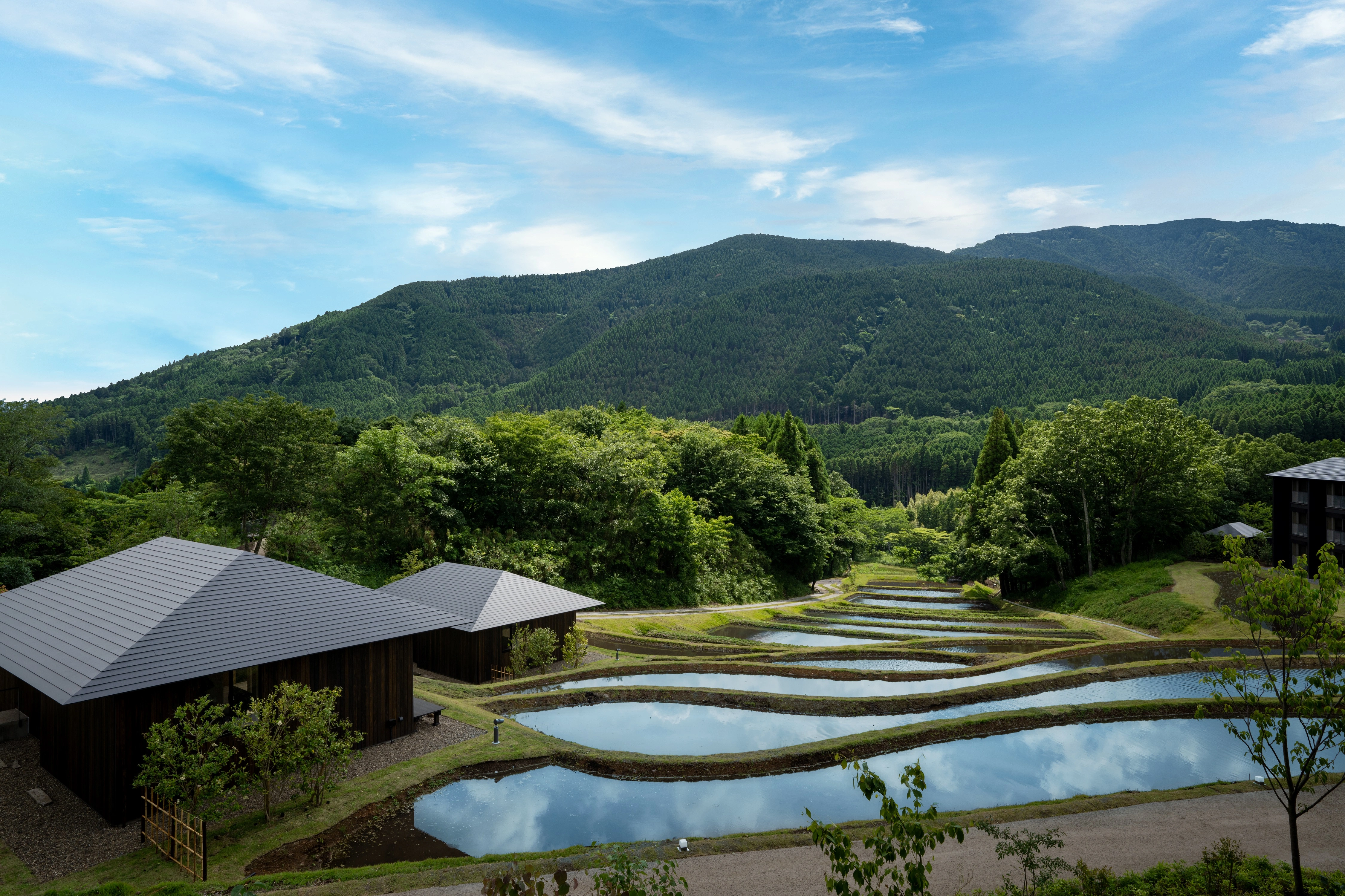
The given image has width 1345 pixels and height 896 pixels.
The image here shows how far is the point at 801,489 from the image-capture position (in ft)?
172

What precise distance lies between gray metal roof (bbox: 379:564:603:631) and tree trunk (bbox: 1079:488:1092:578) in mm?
29434

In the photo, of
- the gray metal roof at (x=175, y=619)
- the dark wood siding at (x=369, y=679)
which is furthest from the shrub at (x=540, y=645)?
the dark wood siding at (x=369, y=679)

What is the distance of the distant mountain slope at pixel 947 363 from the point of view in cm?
15775

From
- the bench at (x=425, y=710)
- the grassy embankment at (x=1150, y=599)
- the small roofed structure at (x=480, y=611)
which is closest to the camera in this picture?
the bench at (x=425, y=710)

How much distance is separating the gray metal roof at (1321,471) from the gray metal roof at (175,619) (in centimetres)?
3760

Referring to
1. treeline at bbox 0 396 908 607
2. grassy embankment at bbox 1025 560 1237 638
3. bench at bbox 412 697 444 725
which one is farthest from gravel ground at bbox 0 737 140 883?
grassy embankment at bbox 1025 560 1237 638

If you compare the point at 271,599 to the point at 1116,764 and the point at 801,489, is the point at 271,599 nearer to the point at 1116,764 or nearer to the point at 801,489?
Answer: the point at 1116,764

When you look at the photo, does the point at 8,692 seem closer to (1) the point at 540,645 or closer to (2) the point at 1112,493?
(1) the point at 540,645

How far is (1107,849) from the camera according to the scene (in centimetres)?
1049

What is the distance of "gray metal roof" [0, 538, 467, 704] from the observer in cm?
1182

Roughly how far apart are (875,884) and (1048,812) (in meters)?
4.30

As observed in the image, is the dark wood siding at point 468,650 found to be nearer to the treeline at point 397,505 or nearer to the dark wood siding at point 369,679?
the dark wood siding at point 369,679

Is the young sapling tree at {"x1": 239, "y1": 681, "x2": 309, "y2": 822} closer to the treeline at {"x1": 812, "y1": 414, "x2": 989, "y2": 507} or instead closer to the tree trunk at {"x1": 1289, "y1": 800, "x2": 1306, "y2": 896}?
the tree trunk at {"x1": 1289, "y1": 800, "x2": 1306, "y2": 896}

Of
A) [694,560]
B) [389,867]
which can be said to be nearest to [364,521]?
[694,560]
